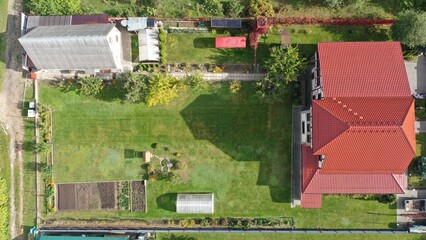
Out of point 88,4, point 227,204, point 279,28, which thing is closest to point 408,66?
point 279,28

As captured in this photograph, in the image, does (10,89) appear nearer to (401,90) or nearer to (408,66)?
(401,90)

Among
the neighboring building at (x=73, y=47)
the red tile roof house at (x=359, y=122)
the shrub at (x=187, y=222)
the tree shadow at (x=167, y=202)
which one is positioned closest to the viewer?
→ the red tile roof house at (x=359, y=122)

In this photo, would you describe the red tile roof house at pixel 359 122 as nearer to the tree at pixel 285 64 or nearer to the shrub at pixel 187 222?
the tree at pixel 285 64

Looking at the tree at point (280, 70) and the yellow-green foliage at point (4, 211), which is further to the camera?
the yellow-green foliage at point (4, 211)

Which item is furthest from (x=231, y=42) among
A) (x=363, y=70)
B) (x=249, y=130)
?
(x=363, y=70)

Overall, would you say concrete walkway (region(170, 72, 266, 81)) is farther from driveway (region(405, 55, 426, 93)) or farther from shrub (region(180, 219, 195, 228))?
shrub (region(180, 219, 195, 228))

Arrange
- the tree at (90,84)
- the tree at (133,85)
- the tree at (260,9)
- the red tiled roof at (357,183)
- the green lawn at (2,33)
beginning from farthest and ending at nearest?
the green lawn at (2,33)
the tree at (90,84)
the tree at (260,9)
the tree at (133,85)
the red tiled roof at (357,183)

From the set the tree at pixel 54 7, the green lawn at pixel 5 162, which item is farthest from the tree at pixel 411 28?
the green lawn at pixel 5 162

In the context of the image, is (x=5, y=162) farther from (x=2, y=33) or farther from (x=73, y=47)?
(x=73, y=47)
